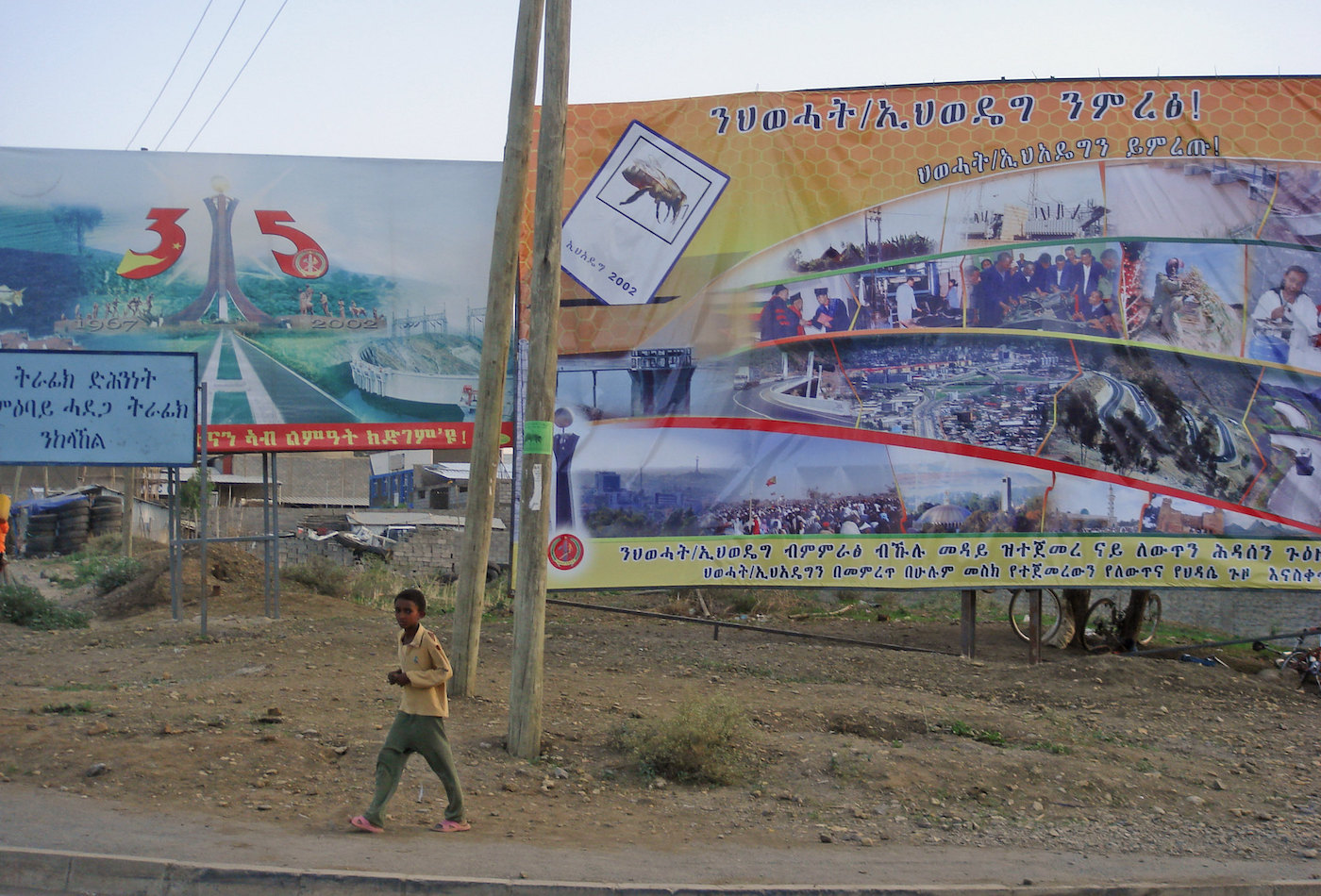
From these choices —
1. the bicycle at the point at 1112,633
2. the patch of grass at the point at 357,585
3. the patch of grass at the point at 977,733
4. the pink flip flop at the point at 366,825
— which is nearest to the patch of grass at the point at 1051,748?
the patch of grass at the point at 977,733

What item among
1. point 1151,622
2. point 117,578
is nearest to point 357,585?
point 117,578

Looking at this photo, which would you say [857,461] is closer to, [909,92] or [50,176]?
[909,92]

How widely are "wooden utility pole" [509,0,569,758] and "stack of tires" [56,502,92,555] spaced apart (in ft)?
84.3

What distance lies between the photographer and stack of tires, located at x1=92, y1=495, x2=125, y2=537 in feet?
101

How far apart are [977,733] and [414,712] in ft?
15.9

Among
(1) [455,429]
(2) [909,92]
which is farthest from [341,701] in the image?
(2) [909,92]

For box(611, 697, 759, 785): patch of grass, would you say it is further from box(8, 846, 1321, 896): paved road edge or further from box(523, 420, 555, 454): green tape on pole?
box(523, 420, 555, 454): green tape on pole

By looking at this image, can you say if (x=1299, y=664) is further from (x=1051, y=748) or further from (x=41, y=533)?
(x=41, y=533)

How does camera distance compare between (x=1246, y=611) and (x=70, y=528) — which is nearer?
(x=1246, y=611)

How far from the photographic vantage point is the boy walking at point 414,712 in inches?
221

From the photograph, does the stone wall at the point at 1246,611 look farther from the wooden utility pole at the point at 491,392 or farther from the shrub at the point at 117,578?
the shrub at the point at 117,578

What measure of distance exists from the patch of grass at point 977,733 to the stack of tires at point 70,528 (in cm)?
2676

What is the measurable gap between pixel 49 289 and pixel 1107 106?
11.8 meters

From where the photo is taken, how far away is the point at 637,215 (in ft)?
36.5
